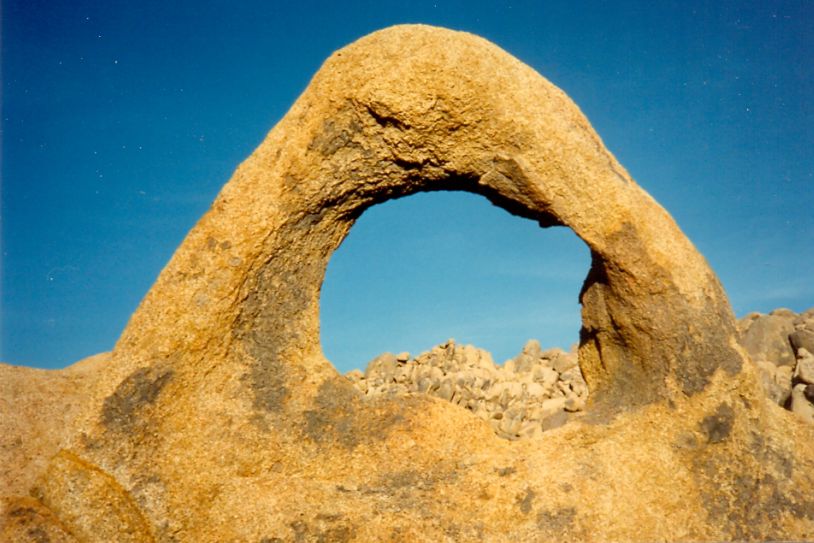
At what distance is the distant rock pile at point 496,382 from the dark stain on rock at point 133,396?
17.2 ft

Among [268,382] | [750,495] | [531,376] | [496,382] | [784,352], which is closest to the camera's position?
[750,495]

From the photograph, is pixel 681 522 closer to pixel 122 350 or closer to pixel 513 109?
pixel 513 109

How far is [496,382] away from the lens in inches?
441

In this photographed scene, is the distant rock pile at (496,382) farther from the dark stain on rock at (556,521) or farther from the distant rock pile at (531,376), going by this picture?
the dark stain on rock at (556,521)

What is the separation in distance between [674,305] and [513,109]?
174 centimetres

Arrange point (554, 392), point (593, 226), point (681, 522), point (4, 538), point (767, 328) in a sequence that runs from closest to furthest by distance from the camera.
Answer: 1. point (4, 538)
2. point (681, 522)
3. point (593, 226)
4. point (767, 328)
5. point (554, 392)

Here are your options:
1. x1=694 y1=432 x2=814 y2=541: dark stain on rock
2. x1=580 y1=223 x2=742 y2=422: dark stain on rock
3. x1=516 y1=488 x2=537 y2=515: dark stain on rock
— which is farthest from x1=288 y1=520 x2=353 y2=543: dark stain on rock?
x1=694 y1=432 x2=814 y2=541: dark stain on rock

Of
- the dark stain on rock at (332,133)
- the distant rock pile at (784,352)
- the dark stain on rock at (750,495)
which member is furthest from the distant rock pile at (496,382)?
the dark stain on rock at (332,133)

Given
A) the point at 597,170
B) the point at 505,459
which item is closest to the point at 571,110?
the point at 597,170

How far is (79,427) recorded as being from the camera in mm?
4348

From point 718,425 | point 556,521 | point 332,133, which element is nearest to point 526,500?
point 556,521

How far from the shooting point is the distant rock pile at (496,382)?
31.2 ft

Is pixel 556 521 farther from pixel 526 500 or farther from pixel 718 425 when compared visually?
pixel 718 425

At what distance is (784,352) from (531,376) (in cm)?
385
